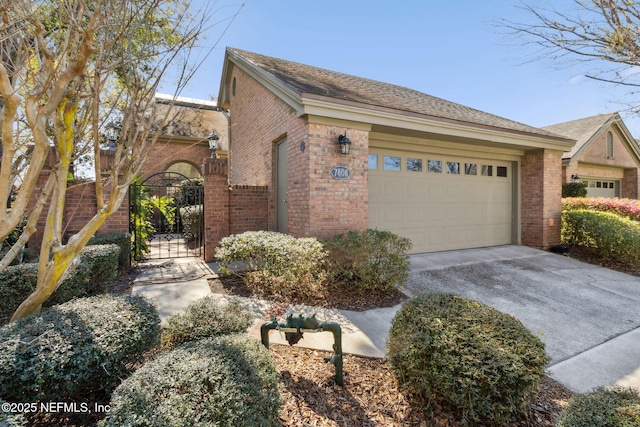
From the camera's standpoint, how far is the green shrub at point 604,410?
151 cm

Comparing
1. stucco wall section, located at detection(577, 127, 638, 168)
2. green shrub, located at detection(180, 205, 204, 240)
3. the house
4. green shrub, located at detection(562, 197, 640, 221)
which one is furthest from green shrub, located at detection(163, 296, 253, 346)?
stucco wall section, located at detection(577, 127, 638, 168)

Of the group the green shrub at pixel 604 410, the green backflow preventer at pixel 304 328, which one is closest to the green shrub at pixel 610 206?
the green shrub at pixel 604 410

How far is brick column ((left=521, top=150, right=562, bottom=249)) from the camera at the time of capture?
828 cm

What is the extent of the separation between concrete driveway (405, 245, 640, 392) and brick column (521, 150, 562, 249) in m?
0.64

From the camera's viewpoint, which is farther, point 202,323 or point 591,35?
point 591,35

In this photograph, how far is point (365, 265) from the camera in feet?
15.7

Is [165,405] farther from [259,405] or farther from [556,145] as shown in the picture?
[556,145]

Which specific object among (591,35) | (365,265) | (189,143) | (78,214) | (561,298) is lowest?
(561,298)

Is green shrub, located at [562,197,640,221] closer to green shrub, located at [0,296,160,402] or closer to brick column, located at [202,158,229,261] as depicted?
brick column, located at [202,158,229,261]

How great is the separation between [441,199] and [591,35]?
4350mm

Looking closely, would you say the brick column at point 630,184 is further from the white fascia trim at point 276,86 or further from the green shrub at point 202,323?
the green shrub at point 202,323

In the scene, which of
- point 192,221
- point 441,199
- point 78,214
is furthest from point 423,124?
point 78,214

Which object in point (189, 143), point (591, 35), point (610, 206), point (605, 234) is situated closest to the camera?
point (591, 35)

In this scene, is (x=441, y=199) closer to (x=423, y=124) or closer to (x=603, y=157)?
(x=423, y=124)
